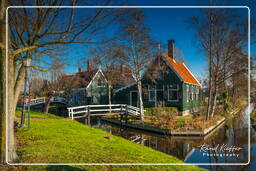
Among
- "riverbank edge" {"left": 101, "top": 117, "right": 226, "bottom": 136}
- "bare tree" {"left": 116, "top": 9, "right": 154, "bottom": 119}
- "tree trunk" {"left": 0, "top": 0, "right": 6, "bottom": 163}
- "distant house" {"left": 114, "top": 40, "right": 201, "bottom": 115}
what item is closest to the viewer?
"tree trunk" {"left": 0, "top": 0, "right": 6, "bottom": 163}

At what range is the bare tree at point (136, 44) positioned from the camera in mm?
3777

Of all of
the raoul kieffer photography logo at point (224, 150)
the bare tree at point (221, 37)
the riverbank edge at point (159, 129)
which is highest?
the bare tree at point (221, 37)

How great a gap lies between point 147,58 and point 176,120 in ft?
11.9

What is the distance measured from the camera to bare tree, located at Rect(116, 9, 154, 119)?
3.78m

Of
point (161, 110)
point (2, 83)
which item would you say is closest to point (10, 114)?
point (2, 83)

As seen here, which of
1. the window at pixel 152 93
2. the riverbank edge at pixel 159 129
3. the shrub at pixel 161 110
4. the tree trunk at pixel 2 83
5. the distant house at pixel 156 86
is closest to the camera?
the tree trunk at pixel 2 83

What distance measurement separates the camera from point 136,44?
4781mm

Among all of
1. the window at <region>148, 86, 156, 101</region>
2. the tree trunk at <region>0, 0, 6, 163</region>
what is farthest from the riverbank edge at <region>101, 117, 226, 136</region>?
the tree trunk at <region>0, 0, 6, 163</region>

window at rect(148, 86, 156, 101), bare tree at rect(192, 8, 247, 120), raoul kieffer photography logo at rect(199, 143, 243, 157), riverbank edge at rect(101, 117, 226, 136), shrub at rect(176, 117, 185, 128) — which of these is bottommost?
riverbank edge at rect(101, 117, 226, 136)

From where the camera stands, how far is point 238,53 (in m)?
3.45

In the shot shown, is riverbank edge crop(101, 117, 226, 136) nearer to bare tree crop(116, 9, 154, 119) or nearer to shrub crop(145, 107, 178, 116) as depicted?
shrub crop(145, 107, 178, 116)

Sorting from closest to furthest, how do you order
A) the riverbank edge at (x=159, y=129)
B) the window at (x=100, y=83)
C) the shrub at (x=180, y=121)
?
the window at (x=100, y=83), the riverbank edge at (x=159, y=129), the shrub at (x=180, y=121)

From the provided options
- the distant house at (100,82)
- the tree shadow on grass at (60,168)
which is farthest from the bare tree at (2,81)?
the distant house at (100,82)

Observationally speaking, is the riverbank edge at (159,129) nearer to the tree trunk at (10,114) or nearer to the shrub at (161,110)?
the shrub at (161,110)
